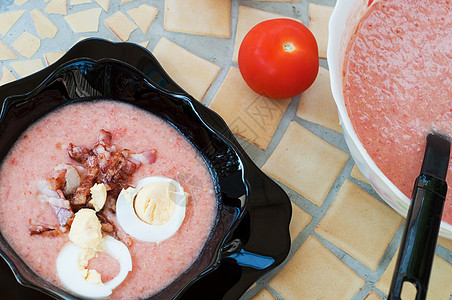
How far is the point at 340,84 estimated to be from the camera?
Result: 3.59ft

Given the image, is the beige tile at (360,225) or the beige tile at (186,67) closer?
the beige tile at (360,225)

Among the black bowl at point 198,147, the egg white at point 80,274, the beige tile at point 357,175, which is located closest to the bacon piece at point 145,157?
the black bowl at point 198,147

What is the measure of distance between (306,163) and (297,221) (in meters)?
0.17

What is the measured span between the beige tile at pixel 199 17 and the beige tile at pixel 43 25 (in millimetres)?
335

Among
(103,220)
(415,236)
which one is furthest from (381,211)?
(103,220)

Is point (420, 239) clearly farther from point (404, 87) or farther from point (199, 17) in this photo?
point (199, 17)

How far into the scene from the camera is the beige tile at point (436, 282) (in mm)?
1268

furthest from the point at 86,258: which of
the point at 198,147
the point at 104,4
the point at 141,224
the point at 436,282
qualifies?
the point at 436,282

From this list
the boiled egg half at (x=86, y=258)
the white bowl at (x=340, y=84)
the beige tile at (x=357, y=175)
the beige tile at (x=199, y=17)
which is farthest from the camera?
the beige tile at (x=199, y=17)

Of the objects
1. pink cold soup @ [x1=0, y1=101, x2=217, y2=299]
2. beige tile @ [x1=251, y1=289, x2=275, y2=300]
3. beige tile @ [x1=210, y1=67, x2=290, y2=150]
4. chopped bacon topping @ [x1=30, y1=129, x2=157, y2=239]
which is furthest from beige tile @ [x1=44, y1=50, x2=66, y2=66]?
beige tile @ [x1=251, y1=289, x2=275, y2=300]

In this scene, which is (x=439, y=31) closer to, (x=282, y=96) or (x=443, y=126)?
(x=443, y=126)

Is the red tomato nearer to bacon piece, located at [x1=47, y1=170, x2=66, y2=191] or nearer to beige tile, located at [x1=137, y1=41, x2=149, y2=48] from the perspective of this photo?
beige tile, located at [x1=137, y1=41, x2=149, y2=48]

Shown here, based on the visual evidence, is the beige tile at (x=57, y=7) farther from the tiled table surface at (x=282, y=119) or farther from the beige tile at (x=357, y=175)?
the beige tile at (x=357, y=175)

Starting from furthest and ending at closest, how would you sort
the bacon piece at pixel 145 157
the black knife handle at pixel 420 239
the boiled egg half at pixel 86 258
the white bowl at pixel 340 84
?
the bacon piece at pixel 145 157, the boiled egg half at pixel 86 258, the white bowl at pixel 340 84, the black knife handle at pixel 420 239
